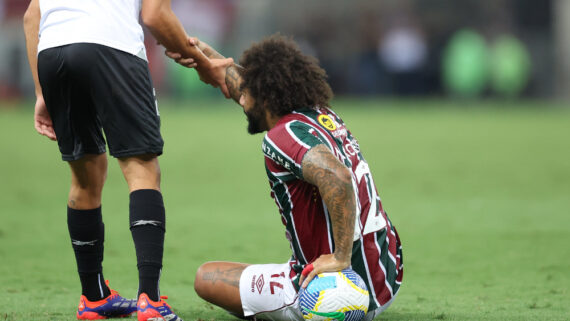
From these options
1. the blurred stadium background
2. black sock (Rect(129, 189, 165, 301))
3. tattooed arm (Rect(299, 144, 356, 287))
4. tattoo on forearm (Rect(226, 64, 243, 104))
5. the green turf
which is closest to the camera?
tattooed arm (Rect(299, 144, 356, 287))

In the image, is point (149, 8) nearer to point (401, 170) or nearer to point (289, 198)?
point (289, 198)

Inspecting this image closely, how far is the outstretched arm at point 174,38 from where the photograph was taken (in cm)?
436

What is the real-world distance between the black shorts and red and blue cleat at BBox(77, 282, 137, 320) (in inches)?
33.8

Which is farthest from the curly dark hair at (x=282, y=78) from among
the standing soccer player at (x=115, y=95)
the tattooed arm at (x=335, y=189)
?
the standing soccer player at (x=115, y=95)

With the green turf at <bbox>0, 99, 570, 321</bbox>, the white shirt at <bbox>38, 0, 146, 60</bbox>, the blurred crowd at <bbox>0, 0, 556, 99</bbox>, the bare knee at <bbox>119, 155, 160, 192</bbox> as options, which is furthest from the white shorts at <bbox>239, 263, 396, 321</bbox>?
the blurred crowd at <bbox>0, 0, 556, 99</bbox>

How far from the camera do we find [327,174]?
3.88 metres

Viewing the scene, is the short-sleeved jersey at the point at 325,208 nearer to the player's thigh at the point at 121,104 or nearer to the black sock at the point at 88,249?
the player's thigh at the point at 121,104

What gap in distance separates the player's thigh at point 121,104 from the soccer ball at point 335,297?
3.34ft

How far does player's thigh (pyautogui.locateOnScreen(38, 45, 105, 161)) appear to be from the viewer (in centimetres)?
425

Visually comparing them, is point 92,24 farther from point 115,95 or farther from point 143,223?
point 143,223

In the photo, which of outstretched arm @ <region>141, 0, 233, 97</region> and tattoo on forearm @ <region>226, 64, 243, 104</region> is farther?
tattoo on forearm @ <region>226, 64, 243, 104</region>

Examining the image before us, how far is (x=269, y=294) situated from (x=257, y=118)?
2.90 ft

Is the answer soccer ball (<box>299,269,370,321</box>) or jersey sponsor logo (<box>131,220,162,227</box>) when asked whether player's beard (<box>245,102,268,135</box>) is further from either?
soccer ball (<box>299,269,370,321</box>)

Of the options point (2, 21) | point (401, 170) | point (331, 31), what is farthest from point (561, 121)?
point (2, 21)
